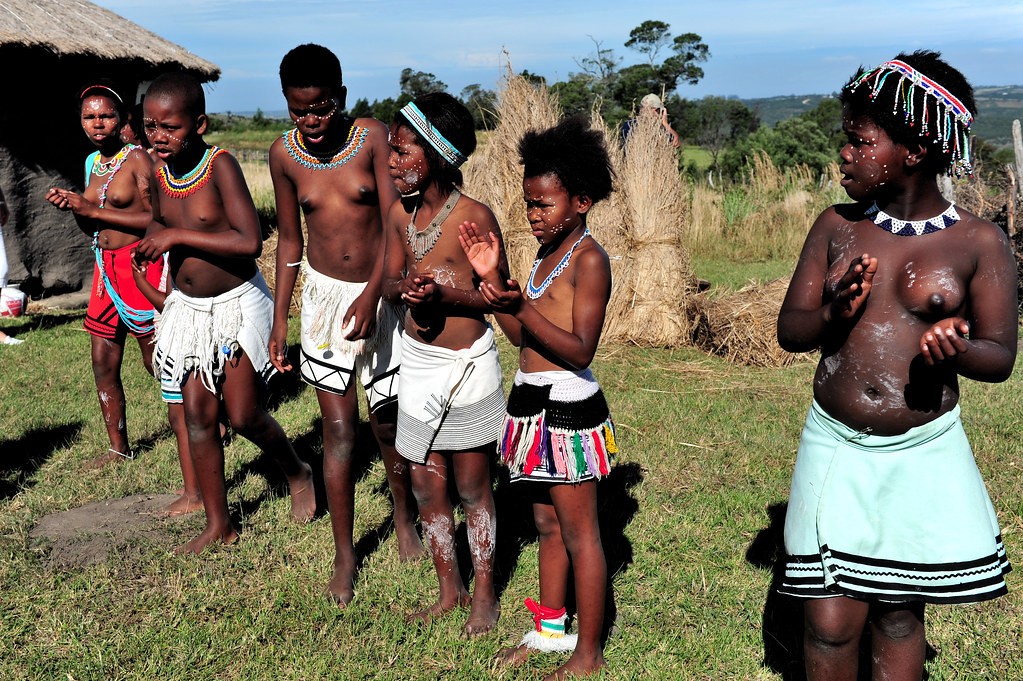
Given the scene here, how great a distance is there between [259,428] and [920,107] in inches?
128

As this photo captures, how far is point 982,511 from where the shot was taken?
2.38 metres

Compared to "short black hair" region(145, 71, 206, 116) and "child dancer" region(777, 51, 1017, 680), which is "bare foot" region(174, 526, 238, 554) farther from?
"child dancer" region(777, 51, 1017, 680)

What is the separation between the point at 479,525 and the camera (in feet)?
10.9

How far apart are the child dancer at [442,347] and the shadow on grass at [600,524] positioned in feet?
1.71

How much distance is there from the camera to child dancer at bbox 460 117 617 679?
9.18 feet

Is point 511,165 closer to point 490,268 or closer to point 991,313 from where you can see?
point 490,268

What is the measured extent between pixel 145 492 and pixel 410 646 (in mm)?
2310

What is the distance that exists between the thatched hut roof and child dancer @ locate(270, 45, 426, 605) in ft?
23.8

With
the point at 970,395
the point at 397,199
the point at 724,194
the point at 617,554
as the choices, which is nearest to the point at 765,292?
the point at 970,395

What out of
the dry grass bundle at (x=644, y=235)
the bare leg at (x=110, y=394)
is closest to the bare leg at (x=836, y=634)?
the bare leg at (x=110, y=394)

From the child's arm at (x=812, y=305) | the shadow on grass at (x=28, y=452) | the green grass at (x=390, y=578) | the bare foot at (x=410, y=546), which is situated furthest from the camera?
the shadow on grass at (x=28, y=452)

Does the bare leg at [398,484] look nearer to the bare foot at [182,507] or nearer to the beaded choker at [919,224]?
the bare foot at [182,507]

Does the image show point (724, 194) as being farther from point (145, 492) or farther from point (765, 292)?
point (145, 492)

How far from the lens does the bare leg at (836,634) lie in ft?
8.12
